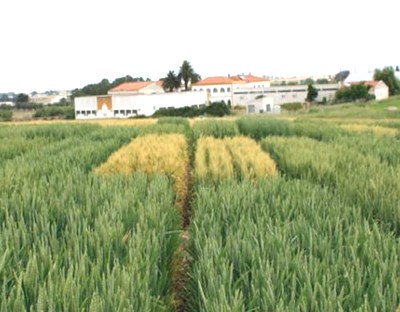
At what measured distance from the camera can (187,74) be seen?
2822 inches

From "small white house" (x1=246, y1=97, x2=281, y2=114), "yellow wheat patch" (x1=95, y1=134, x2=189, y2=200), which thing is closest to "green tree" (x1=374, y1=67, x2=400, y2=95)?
"small white house" (x1=246, y1=97, x2=281, y2=114)

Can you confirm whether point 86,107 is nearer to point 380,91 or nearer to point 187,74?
point 187,74

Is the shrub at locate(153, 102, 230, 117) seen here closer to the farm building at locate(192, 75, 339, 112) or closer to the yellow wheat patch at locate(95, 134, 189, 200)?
the farm building at locate(192, 75, 339, 112)

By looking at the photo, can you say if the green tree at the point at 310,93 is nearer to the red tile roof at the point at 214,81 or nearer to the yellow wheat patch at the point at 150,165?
the red tile roof at the point at 214,81

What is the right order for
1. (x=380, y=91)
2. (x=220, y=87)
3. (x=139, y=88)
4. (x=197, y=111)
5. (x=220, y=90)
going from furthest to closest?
(x=220, y=87) < (x=220, y=90) < (x=139, y=88) < (x=380, y=91) < (x=197, y=111)

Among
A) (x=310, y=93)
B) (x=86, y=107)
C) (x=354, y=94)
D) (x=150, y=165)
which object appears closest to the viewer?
(x=150, y=165)

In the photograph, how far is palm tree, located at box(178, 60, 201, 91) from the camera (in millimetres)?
71125

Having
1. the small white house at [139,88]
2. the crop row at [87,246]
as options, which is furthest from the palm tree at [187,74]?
the crop row at [87,246]

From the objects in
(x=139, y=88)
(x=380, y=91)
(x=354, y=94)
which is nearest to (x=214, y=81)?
(x=139, y=88)

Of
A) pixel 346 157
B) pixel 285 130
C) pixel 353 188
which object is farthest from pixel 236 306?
pixel 285 130

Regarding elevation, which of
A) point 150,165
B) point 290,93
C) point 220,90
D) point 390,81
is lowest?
point 150,165

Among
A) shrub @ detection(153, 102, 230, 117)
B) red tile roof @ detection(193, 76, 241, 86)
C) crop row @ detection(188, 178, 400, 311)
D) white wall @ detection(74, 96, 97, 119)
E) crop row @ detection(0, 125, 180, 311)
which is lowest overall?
crop row @ detection(188, 178, 400, 311)

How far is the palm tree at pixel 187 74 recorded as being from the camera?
71.1 m

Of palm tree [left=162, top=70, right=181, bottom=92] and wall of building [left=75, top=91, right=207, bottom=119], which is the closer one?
wall of building [left=75, top=91, right=207, bottom=119]
